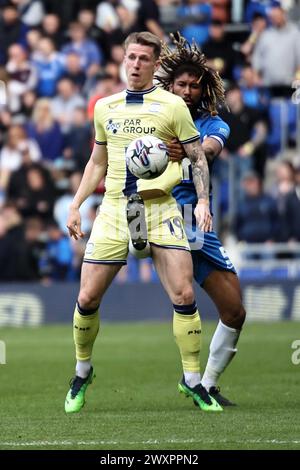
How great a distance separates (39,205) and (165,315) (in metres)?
2.75

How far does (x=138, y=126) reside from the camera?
8.51 meters

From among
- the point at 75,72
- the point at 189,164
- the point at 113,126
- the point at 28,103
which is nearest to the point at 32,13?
the point at 75,72

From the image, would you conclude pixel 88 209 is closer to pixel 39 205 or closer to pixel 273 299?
pixel 39 205

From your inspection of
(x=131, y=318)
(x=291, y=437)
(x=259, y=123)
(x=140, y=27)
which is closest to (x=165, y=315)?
(x=131, y=318)

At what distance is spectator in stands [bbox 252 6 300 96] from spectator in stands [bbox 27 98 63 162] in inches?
141

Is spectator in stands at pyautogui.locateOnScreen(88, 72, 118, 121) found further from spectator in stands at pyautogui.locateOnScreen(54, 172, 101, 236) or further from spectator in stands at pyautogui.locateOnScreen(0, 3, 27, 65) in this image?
spectator in stands at pyautogui.locateOnScreen(0, 3, 27, 65)

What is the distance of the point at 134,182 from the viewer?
8523 mm

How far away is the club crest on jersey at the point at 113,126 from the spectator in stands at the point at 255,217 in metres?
10.5

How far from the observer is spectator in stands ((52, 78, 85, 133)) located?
21.1m

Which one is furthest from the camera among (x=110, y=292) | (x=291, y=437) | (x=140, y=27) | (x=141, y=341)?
(x=140, y=27)

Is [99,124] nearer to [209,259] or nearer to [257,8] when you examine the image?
[209,259]

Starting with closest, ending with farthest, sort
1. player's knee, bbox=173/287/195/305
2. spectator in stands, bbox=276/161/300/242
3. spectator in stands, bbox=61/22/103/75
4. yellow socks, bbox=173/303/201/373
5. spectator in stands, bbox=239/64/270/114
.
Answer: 1. player's knee, bbox=173/287/195/305
2. yellow socks, bbox=173/303/201/373
3. spectator in stands, bbox=276/161/300/242
4. spectator in stands, bbox=239/64/270/114
5. spectator in stands, bbox=61/22/103/75

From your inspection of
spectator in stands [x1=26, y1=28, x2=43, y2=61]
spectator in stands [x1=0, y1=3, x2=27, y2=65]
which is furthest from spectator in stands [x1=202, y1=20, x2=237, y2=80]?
spectator in stands [x1=0, y1=3, x2=27, y2=65]

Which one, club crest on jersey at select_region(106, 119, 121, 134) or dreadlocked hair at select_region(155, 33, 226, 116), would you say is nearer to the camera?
club crest on jersey at select_region(106, 119, 121, 134)
